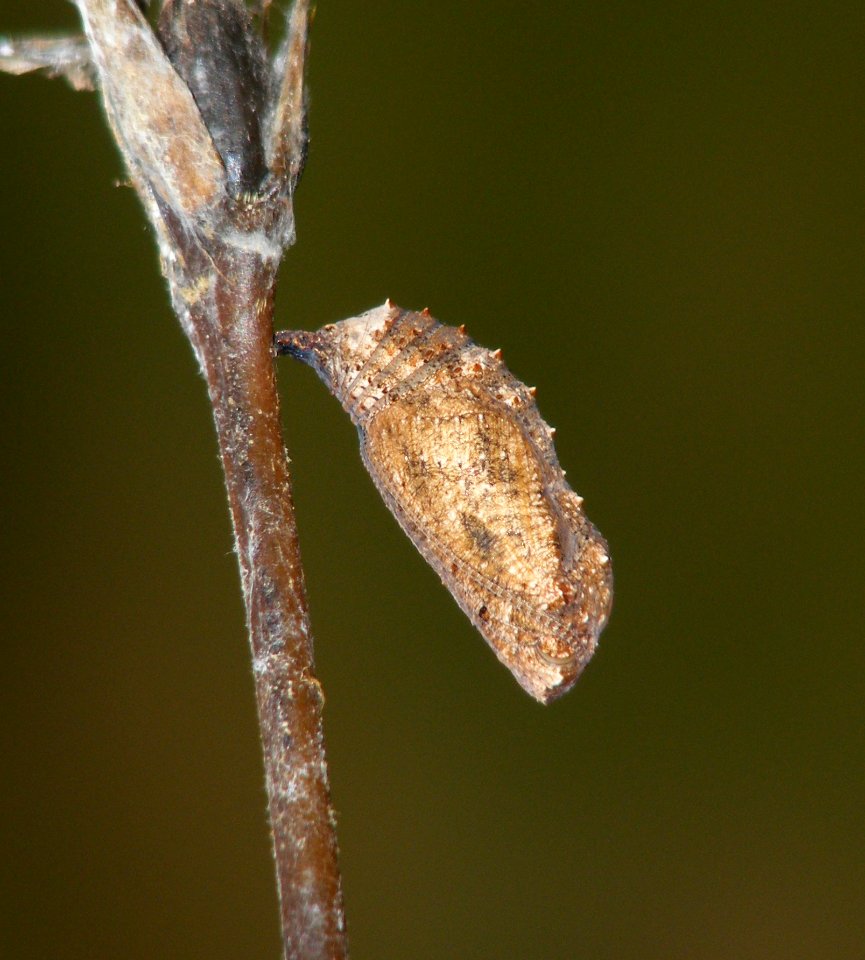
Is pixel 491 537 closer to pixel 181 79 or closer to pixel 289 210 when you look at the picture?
pixel 289 210

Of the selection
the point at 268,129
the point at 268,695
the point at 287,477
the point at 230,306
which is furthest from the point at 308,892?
the point at 268,129

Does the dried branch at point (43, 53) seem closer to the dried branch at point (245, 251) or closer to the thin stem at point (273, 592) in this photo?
the dried branch at point (245, 251)

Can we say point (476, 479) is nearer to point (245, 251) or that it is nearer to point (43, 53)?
point (245, 251)

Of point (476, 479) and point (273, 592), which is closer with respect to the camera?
point (273, 592)

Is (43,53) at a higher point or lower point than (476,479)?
higher

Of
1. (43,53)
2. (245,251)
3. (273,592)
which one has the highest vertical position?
(43,53)

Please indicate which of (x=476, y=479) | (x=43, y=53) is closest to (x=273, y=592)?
(x=476, y=479)
